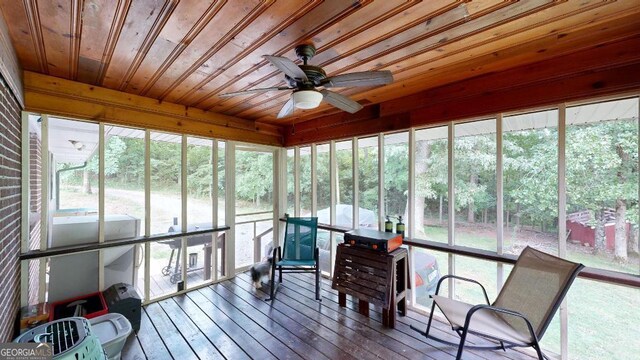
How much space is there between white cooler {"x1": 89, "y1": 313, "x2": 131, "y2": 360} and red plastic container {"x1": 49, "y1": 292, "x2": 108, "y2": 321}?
191 millimetres

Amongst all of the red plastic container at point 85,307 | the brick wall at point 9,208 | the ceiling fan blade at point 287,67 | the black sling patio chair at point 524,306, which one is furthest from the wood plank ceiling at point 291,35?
the red plastic container at point 85,307

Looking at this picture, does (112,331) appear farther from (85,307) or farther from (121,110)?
(121,110)

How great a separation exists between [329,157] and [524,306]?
2893mm

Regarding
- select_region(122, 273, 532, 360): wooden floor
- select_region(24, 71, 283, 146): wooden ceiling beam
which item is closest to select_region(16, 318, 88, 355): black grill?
select_region(122, 273, 532, 360): wooden floor

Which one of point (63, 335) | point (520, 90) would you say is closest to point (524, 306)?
point (520, 90)

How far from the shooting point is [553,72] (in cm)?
216

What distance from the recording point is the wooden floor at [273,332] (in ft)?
7.34

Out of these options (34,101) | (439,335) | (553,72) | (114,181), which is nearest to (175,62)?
(34,101)

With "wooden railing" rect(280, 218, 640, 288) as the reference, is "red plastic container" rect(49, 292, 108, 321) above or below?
below

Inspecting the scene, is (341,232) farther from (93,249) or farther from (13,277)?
(13,277)

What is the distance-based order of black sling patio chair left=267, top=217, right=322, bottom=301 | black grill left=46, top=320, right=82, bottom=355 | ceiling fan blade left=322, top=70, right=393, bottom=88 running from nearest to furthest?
1. black grill left=46, top=320, right=82, bottom=355
2. ceiling fan blade left=322, top=70, right=393, bottom=88
3. black sling patio chair left=267, top=217, right=322, bottom=301

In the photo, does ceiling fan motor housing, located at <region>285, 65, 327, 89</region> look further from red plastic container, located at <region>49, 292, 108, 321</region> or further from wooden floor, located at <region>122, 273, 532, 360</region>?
red plastic container, located at <region>49, 292, 108, 321</region>

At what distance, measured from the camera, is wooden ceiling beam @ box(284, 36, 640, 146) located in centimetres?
191

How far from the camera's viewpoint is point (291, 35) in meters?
1.77
